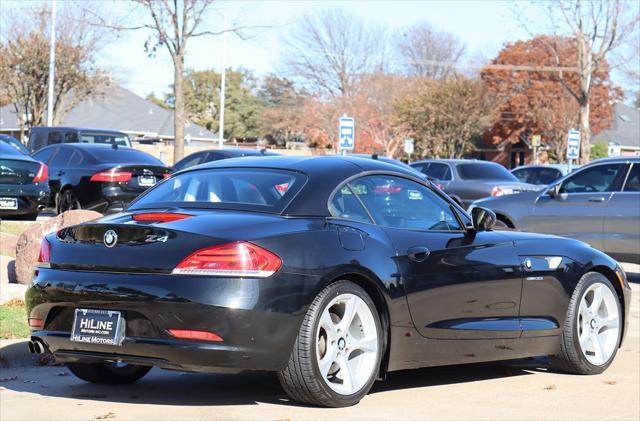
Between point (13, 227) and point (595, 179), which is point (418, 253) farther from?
point (13, 227)

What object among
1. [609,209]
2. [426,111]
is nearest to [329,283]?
[609,209]

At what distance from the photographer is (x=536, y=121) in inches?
2569

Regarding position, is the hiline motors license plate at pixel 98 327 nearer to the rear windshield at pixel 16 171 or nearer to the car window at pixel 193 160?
the rear windshield at pixel 16 171

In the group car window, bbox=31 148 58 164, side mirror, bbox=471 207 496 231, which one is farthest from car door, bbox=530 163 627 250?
car window, bbox=31 148 58 164

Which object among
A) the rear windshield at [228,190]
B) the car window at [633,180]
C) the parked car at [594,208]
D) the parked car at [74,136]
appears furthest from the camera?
the parked car at [74,136]

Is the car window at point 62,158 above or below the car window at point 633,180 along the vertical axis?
below

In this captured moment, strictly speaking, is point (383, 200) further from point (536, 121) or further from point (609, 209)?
point (536, 121)

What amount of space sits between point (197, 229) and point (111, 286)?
1.77ft

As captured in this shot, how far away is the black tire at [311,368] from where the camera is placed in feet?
18.7

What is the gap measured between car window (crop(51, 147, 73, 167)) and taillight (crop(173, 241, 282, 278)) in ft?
47.2

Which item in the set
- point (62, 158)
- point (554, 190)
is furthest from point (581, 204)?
point (62, 158)

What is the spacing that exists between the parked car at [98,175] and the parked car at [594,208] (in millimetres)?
6416

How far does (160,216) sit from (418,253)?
1589 mm

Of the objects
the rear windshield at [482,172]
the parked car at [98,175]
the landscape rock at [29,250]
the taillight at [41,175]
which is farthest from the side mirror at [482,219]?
the rear windshield at [482,172]
